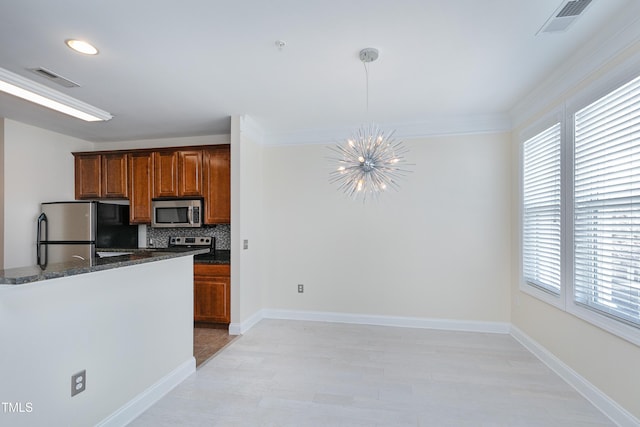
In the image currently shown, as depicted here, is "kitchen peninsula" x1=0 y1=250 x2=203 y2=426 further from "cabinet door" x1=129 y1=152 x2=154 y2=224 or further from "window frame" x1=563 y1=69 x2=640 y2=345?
"window frame" x1=563 y1=69 x2=640 y2=345

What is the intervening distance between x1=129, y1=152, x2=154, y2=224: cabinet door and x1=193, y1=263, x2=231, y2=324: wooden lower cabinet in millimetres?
1228

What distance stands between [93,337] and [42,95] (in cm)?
181

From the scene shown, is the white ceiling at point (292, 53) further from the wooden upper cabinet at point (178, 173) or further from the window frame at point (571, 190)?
the wooden upper cabinet at point (178, 173)

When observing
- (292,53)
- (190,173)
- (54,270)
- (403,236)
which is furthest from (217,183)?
(54,270)

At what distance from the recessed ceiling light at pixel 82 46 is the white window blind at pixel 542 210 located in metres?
3.80

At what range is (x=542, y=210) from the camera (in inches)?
121

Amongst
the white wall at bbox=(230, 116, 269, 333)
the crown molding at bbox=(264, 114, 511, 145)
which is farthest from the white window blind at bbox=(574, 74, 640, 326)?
the white wall at bbox=(230, 116, 269, 333)

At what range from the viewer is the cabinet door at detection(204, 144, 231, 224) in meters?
4.17

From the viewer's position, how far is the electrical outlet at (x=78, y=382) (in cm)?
174

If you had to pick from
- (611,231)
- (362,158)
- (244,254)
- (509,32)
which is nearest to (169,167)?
(244,254)

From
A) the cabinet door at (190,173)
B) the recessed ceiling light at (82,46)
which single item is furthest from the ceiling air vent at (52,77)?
the cabinet door at (190,173)

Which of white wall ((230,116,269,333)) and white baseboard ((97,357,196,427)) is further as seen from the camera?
white wall ((230,116,269,333))

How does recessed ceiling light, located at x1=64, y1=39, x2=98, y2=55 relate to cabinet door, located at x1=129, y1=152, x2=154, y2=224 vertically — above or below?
above

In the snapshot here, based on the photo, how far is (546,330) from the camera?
2988 mm
